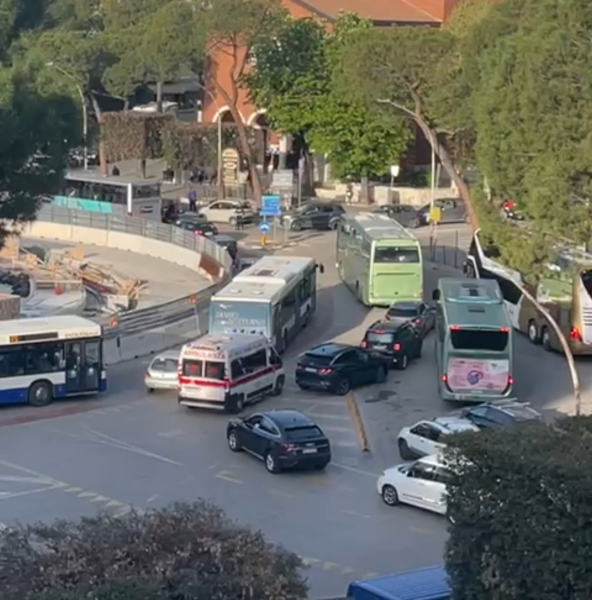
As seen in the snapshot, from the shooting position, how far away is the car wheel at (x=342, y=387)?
1164 inches

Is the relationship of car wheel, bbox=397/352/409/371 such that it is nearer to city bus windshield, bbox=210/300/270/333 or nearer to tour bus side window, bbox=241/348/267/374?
city bus windshield, bbox=210/300/270/333

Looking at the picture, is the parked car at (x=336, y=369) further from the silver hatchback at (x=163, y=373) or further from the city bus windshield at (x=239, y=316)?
the silver hatchback at (x=163, y=373)

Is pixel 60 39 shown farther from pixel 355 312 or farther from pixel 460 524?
pixel 460 524

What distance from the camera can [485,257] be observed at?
39281mm

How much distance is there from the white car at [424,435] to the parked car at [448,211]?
34.5m

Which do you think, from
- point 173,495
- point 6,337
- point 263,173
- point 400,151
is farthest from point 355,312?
point 263,173

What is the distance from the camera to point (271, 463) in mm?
23453

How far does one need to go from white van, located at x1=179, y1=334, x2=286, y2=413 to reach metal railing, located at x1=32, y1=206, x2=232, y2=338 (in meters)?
5.84

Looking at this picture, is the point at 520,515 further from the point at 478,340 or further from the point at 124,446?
the point at 478,340

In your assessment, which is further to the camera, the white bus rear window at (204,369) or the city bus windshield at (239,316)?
the city bus windshield at (239,316)

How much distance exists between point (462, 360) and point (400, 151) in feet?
118

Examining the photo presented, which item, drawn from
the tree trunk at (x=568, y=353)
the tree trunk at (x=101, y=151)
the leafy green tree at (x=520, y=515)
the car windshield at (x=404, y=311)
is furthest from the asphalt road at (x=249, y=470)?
the tree trunk at (x=101, y=151)

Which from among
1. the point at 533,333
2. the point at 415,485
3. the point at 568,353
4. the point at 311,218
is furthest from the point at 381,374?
the point at 311,218

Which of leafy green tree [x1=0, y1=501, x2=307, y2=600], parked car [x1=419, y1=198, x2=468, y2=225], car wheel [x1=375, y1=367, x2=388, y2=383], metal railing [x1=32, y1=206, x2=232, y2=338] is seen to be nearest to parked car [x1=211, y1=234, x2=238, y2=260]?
metal railing [x1=32, y1=206, x2=232, y2=338]
